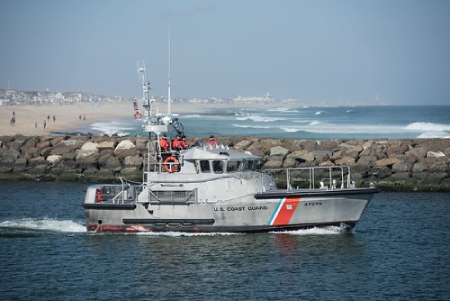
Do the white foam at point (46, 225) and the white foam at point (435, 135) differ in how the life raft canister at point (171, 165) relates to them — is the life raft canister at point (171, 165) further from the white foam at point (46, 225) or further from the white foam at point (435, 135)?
the white foam at point (435, 135)

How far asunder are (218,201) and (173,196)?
1475 mm

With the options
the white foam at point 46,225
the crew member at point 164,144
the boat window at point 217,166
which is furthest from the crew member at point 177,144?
the white foam at point 46,225

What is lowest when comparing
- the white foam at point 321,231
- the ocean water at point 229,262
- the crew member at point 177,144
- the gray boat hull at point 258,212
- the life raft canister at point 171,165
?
the ocean water at point 229,262

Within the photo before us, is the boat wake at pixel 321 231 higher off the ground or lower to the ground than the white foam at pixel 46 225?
higher

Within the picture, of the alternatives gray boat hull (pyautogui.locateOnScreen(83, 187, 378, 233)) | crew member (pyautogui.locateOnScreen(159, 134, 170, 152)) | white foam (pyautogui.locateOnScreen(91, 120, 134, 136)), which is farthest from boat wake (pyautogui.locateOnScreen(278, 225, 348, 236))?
white foam (pyautogui.locateOnScreen(91, 120, 134, 136))

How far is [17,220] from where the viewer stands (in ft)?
91.9

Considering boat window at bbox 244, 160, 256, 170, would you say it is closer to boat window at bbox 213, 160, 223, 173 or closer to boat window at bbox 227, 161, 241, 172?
boat window at bbox 227, 161, 241, 172

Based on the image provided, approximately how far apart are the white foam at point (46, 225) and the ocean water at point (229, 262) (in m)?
0.03

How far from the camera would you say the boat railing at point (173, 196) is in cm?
2488

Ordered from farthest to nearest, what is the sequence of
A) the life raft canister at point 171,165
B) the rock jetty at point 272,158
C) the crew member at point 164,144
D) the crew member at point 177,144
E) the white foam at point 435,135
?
the white foam at point 435,135 < the rock jetty at point 272,158 < the crew member at point 177,144 < the crew member at point 164,144 < the life raft canister at point 171,165

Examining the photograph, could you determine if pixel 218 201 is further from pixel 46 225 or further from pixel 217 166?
pixel 46 225

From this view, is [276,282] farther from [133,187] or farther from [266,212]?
[133,187]

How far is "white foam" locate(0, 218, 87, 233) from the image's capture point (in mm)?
26422

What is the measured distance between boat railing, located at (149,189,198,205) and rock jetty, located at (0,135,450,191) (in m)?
12.3
